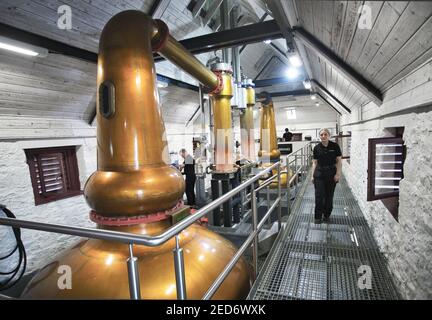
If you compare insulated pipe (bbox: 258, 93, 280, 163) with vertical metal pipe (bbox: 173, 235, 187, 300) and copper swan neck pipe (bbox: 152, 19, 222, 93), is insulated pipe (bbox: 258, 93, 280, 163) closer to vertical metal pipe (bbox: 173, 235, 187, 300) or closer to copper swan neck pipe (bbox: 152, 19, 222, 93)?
copper swan neck pipe (bbox: 152, 19, 222, 93)

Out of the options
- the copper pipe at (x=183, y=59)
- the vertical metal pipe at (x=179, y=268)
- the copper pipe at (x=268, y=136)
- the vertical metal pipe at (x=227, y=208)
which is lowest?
the vertical metal pipe at (x=227, y=208)

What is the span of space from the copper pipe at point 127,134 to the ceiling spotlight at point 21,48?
2.20 metres

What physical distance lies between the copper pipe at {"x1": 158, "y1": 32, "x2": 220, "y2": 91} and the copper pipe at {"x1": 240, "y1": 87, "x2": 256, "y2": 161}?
11.1ft

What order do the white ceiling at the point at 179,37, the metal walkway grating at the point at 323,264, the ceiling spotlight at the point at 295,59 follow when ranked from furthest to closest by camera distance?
the ceiling spotlight at the point at 295,59 → the metal walkway grating at the point at 323,264 → the white ceiling at the point at 179,37

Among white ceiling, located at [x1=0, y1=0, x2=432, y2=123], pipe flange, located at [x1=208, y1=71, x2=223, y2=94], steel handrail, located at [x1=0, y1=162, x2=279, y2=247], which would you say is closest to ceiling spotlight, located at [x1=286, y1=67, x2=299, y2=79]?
white ceiling, located at [x1=0, y1=0, x2=432, y2=123]

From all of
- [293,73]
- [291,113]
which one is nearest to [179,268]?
[293,73]

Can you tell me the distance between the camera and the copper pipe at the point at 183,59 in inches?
99.8

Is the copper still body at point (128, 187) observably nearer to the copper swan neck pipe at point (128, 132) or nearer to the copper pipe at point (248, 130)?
the copper swan neck pipe at point (128, 132)

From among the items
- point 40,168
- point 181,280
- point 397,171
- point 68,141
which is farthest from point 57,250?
point 397,171

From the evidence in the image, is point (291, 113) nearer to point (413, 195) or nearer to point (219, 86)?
point (219, 86)

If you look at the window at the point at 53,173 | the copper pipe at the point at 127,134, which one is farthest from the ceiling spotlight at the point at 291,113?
the copper pipe at the point at 127,134

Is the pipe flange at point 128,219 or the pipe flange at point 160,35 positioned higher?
the pipe flange at point 160,35

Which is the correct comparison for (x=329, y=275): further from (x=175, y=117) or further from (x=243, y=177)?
(x=175, y=117)
